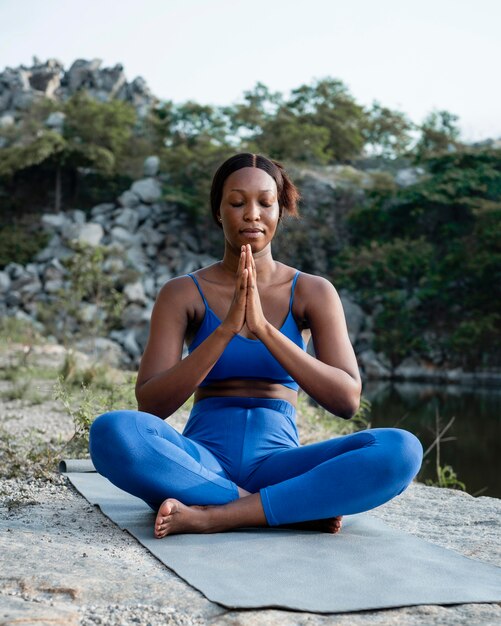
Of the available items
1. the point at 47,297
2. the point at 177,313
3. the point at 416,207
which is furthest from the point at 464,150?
the point at 177,313

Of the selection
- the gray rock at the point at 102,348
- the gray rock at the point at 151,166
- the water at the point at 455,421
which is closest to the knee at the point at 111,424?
the water at the point at 455,421

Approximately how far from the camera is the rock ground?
1.50m

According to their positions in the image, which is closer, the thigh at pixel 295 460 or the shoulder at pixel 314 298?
the thigh at pixel 295 460

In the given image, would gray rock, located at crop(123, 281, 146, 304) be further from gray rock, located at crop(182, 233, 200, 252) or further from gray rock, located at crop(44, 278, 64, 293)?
gray rock, located at crop(182, 233, 200, 252)

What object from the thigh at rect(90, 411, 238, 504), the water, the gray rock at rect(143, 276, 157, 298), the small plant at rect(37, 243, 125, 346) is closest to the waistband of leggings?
the thigh at rect(90, 411, 238, 504)

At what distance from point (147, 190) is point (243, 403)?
627 inches

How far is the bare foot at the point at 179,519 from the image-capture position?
203 centimetres

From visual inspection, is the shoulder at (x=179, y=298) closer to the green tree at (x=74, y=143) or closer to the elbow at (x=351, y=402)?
the elbow at (x=351, y=402)

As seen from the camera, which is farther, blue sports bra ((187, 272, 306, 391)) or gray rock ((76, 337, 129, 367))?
gray rock ((76, 337, 129, 367))

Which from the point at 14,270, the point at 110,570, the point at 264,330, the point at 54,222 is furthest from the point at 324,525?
the point at 54,222

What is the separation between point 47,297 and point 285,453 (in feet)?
46.0

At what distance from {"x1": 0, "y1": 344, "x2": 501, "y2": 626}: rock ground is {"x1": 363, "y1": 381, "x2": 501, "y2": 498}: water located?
1.93 meters

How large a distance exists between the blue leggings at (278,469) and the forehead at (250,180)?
721 millimetres

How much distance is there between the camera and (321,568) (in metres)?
1.83
